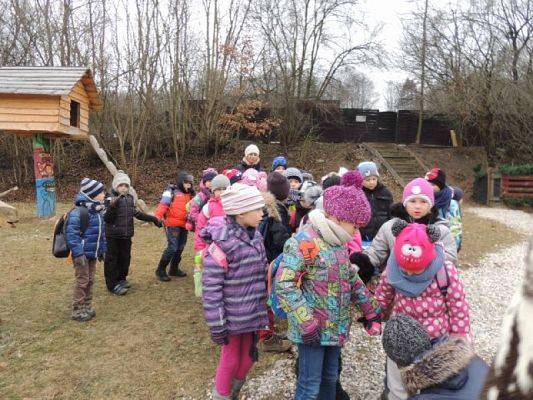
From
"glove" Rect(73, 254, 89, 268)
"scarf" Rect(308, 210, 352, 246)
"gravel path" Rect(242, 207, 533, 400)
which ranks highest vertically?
"scarf" Rect(308, 210, 352, 246)

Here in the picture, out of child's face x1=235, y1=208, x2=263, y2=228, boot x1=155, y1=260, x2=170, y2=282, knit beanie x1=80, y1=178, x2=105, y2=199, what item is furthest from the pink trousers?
boot x1=155, y1=260, x2=170, y2=282

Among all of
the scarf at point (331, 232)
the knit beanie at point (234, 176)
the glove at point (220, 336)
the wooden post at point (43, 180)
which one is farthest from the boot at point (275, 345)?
the wooden post at point (43, 180)

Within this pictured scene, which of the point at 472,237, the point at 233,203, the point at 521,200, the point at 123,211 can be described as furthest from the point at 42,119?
the point at 521,200

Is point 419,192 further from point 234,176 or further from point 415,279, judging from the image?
point 234,176

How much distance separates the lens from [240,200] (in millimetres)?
2928

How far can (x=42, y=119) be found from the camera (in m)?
10.1

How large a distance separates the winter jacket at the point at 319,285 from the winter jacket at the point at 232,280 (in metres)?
0.31

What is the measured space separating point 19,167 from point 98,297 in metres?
15.0

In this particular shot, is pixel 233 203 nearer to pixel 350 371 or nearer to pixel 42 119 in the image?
pixel 350 371

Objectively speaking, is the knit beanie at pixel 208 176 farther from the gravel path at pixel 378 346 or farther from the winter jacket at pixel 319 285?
the winter jacket at pixel 319 285

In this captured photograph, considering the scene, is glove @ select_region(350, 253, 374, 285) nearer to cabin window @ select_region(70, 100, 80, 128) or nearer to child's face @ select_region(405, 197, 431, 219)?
child's face @ select_region(405, 197, 431, 219)

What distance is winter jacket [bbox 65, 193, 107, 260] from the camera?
4477mm

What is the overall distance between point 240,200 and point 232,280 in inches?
22.6

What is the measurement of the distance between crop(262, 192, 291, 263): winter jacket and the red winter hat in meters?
1.47
